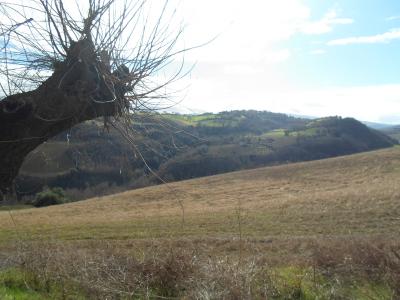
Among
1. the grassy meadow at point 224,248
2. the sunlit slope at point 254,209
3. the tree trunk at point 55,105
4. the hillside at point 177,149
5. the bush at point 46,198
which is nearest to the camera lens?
the tree trunk at point 55,105

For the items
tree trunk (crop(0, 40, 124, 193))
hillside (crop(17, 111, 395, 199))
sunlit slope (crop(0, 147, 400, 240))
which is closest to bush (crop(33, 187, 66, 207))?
hillside (crop(17, 111, 395, 199))

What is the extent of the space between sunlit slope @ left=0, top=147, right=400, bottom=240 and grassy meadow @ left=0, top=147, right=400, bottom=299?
0.34ft

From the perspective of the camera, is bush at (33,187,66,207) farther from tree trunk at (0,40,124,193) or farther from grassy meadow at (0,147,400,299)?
tree trunk at (0,40,124,193)

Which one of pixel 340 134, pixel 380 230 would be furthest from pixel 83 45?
pixel 340 134

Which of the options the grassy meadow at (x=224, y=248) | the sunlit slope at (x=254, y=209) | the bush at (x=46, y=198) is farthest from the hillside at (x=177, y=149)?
the bush at (x=46, y=198)

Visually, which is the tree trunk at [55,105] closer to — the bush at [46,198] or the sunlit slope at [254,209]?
the sunlit slope at [254,209]

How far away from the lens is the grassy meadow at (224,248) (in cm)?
695

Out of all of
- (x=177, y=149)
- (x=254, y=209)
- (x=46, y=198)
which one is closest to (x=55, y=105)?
(x=177, y=149)

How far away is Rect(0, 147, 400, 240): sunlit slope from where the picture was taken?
75.4ft

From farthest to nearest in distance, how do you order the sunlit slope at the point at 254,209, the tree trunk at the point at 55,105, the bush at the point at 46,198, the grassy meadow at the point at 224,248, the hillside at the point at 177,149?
the bush at the point at 46,198, the sunlit slope at the point at 254,209, the grassy meadow at the point at 224,248, the hillside at the point at 177,149, the tree trunk at the point at 55,105

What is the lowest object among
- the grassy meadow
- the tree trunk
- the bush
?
the bush

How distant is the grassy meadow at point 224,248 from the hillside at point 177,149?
76cm

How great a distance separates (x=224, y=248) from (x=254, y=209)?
1599 centimetres

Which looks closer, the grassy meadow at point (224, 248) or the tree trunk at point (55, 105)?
the tree trunk at point (55, 105)
